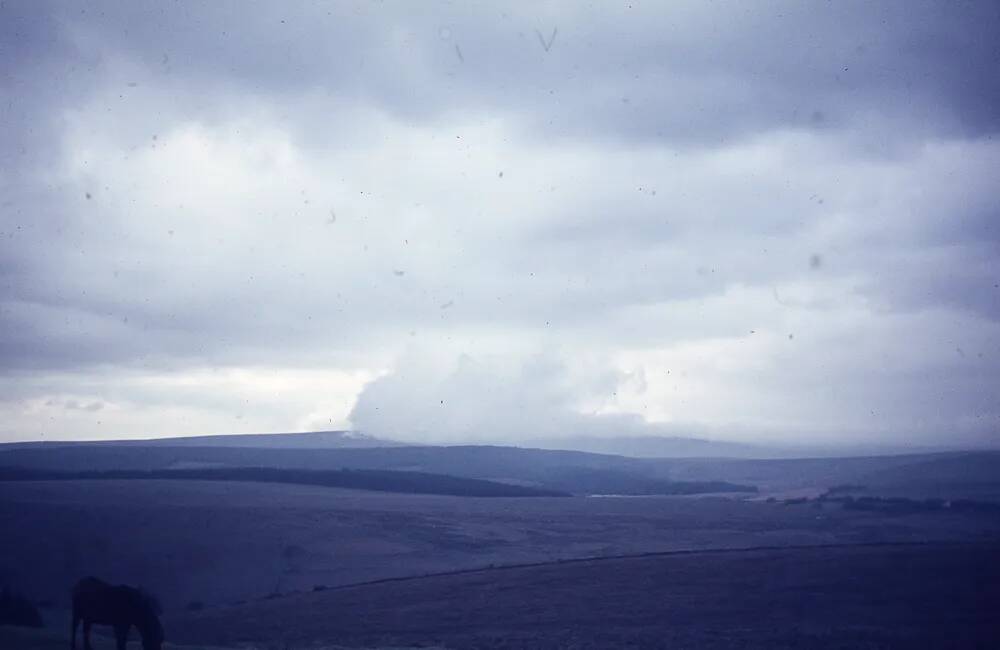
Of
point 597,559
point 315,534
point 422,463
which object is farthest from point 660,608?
point 422,463

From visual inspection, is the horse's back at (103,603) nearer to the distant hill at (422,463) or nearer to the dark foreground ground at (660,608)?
the dark foreground ground at (660,608)

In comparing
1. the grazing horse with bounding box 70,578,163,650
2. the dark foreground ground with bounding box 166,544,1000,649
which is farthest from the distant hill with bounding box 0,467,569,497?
the grazing horse with bounding box 70,578,163,650

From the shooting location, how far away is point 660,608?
3061 centimetres

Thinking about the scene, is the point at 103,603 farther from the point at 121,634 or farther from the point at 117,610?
the point at 121,634

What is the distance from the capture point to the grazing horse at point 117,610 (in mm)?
19984

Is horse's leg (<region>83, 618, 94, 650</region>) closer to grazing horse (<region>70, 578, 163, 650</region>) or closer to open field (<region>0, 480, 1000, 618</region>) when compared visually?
grazing horse (<region>70, 578, 163, 650</region>)

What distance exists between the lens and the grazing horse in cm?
1998

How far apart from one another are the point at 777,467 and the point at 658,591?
483ft

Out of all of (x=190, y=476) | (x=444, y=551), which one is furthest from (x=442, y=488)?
(x=444, y=551)

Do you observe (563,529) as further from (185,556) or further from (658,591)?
(658,591)

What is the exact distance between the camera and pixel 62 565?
46281 millimetres

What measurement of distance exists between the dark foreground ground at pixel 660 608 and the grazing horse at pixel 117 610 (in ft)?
18.8

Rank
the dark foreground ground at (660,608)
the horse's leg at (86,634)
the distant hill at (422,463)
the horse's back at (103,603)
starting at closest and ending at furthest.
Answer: the horse's leg at (86,634), the horse's back at (103,603), the dark foreground ground at (660,608), the distant hill at (422,463)

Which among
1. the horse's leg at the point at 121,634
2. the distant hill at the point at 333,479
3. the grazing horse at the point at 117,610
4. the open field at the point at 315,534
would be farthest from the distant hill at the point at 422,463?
the horse's leg at the point at 121,634
